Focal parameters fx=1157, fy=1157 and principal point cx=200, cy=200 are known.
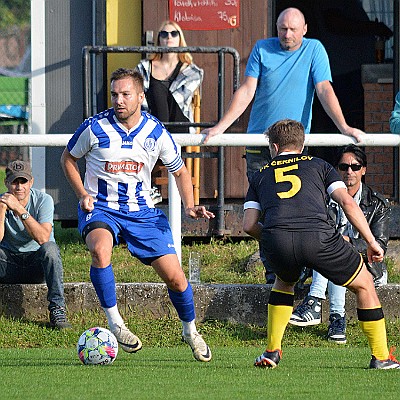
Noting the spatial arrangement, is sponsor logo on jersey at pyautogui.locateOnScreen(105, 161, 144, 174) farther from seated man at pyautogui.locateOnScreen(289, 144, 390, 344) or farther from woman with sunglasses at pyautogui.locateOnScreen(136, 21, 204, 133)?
woman with sunglasses at pyautogui.locateOnScreen(136, 21, 204, 133)

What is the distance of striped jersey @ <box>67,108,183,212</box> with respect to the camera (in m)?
7.66

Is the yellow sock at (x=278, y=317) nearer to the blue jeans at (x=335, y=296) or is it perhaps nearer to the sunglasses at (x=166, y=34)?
the blue jeans at (x=335, y=296)

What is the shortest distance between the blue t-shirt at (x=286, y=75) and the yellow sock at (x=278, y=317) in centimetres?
227

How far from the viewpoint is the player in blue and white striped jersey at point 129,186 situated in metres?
7.58

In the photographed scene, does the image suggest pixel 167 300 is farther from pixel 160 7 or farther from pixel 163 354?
pixel 160 7

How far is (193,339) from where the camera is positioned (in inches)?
297

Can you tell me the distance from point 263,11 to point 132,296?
367cm

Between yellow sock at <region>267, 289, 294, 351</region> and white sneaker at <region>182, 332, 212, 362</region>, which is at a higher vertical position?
yellow sock at <region>267, 289, 294, 351</region>

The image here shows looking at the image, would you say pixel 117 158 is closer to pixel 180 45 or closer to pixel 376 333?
pixel 376 333

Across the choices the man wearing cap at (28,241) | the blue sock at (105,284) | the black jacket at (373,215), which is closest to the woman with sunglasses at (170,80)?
the man wearing cap at (28,241)

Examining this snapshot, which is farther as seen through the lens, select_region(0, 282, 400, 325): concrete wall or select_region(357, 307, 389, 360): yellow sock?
select_region(0, 282, 400, 325): concrete wall

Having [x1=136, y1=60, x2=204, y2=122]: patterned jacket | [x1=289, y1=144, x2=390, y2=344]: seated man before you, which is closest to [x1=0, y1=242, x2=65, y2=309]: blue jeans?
[x1=289, y1=144, x2=390, y2=344]: seated man

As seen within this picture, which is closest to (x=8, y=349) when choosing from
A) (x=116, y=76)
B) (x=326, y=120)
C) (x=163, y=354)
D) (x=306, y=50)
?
(x=163, y=354)

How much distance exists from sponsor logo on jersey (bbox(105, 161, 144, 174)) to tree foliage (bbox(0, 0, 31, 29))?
758 inches
